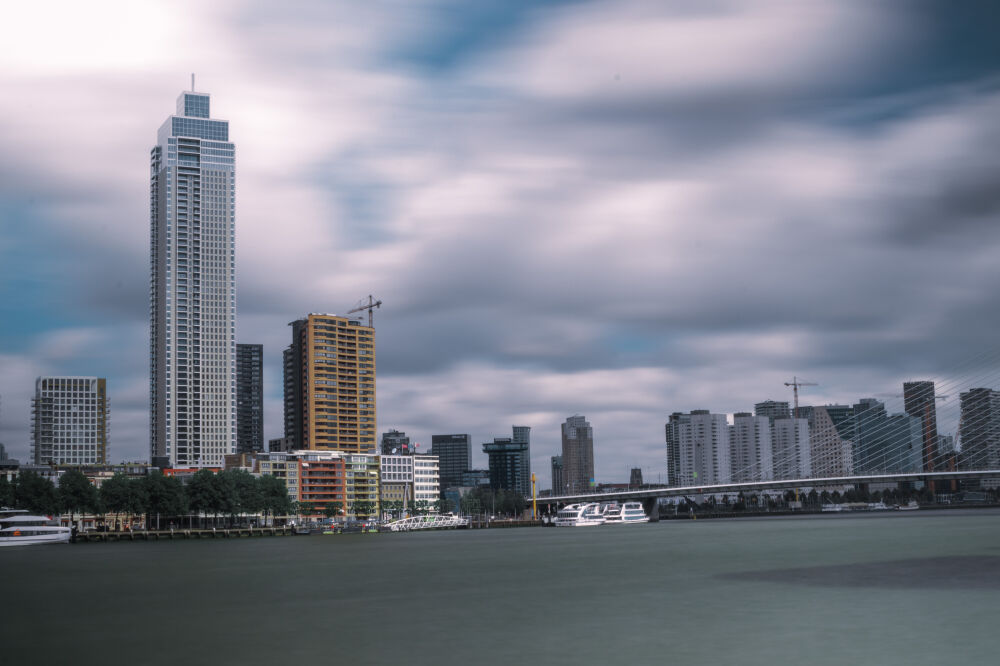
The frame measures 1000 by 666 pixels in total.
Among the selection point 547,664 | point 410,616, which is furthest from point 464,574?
point 547,664

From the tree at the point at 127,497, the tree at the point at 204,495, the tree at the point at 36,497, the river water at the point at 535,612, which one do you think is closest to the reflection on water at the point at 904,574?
the river water at the point at 535,612

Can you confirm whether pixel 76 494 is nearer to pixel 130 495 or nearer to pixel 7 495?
pixel 130 495

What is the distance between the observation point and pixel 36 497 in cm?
14838

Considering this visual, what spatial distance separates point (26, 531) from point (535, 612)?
4752 inches

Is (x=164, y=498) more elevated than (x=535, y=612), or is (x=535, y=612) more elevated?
(x=535, y=612)

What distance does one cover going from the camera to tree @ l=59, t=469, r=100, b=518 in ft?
484

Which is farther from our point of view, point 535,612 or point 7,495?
point 7,495

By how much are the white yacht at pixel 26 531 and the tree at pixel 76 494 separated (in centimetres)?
395

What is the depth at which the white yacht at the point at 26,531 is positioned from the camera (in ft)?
424

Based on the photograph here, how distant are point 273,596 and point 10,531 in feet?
336

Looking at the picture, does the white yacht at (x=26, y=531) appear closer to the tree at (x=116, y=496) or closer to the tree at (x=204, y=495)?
the tree at (x=116, y=496)

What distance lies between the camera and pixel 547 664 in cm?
2541

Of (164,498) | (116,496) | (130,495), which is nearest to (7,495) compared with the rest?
(116,496)

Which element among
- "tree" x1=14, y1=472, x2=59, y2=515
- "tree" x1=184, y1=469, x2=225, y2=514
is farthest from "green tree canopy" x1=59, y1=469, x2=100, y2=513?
"tree" x1=184, y1=469, x2=225, y2=514
